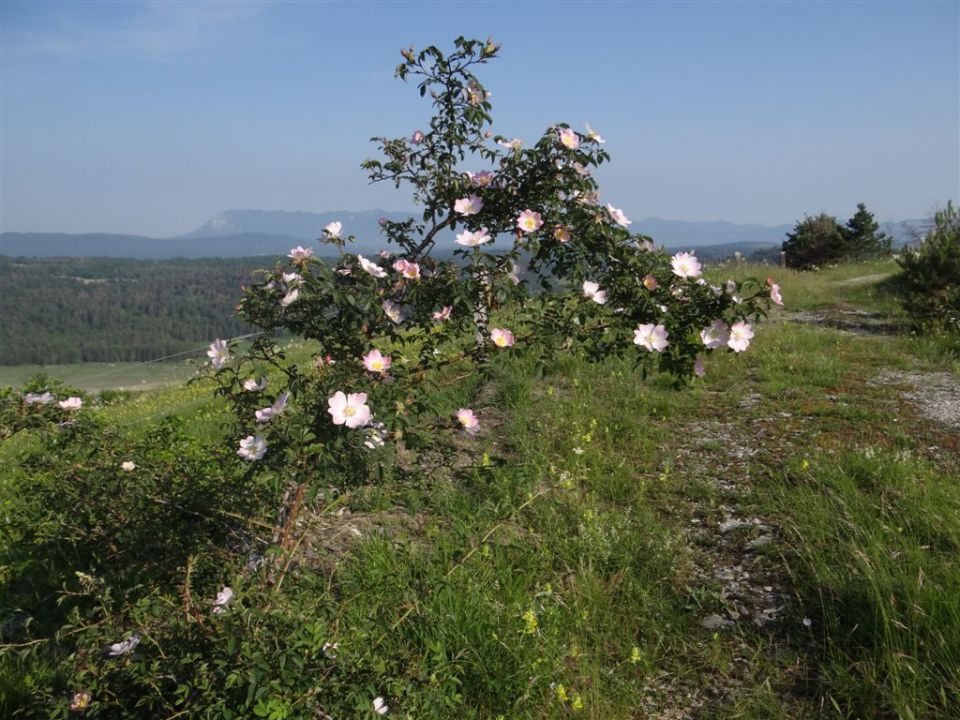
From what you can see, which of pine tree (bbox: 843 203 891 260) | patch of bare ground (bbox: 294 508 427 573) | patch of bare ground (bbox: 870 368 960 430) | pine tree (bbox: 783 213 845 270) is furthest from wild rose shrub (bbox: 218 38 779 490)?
pine tree (bbox: 843 203 891 260)

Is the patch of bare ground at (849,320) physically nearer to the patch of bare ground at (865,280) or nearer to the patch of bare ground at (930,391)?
the patch of bare ground at (930,391)

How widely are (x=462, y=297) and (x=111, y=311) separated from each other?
125 metres

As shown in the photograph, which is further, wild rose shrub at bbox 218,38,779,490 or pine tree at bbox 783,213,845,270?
pine tree at bbox 783,213,845,270

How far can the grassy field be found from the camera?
2266mm

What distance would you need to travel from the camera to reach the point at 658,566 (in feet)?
9.98

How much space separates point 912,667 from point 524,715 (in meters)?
1.34

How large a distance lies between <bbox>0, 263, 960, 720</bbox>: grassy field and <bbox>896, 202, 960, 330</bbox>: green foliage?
146 inches

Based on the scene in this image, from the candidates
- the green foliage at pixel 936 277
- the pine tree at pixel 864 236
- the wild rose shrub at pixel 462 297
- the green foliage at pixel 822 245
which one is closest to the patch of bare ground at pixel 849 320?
the green foliage at pixel 936 277

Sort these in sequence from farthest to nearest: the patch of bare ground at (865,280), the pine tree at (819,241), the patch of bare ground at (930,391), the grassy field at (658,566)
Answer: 1. the pine tree at (819,241)
2. the patch of bare ground at (865,280)
3. the patch of bare ground at (930,391)
4. the grassy field at (658,566)

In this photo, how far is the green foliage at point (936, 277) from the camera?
7.96 m

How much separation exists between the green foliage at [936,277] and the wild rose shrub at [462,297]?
7.01 metres

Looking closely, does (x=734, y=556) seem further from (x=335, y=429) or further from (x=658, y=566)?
(x=335, y=429)

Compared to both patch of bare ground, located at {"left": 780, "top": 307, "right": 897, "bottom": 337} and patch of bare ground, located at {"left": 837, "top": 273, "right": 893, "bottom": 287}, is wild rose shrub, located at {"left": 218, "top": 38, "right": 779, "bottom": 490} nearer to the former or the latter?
patch of bare ground, located at {"left": 780, "top": 307, "right": 897, "bottom": 337}

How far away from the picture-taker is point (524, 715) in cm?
222
